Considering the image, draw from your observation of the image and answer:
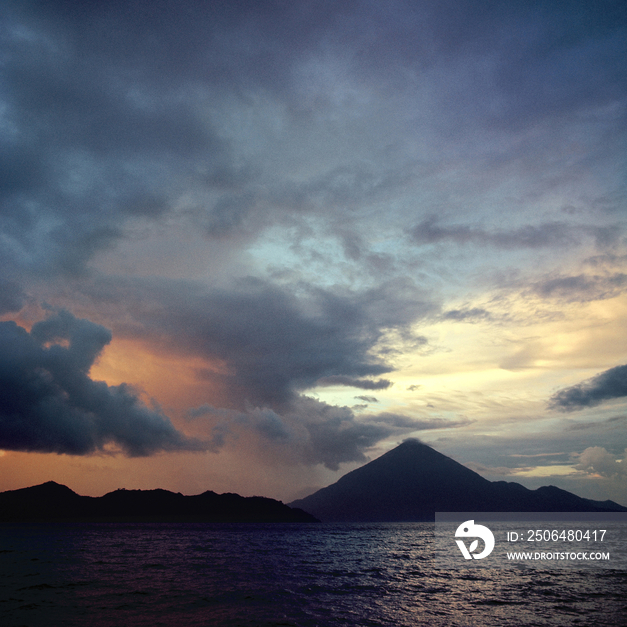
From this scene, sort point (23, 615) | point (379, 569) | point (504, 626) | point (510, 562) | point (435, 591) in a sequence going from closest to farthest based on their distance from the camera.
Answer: point (504, 626) → point (23, 615) → point (435, 591) → point (379, 569) → point (510, 562)

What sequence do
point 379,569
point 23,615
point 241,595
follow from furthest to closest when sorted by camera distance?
point 379,569 < point 241,595 < point 23,615

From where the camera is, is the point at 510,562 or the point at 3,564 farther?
the point at 510,562

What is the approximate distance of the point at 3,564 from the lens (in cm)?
5556

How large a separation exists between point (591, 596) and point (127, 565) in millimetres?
53542

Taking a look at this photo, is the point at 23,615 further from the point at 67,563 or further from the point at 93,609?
the point at 67,563

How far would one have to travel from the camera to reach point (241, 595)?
34.3 m

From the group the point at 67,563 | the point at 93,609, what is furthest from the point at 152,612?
the point at 67,563

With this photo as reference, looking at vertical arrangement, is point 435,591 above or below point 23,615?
below

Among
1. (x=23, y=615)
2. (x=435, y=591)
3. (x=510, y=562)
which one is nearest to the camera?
(x=23, y=615)

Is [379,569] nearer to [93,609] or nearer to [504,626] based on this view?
[504,626]

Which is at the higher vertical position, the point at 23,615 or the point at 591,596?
the point at 23,615

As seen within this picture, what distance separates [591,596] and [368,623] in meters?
24.0

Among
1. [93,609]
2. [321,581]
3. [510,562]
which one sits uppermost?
[93,609]

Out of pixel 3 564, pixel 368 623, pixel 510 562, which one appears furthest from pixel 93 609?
pixel 510 562
